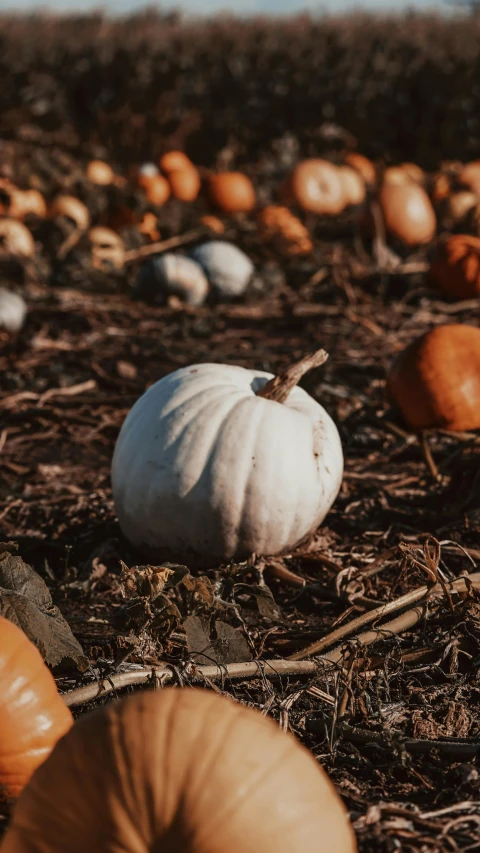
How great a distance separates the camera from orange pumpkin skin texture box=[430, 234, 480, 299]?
605cm

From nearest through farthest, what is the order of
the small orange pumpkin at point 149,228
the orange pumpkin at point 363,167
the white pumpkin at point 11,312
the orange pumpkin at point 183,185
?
1. the white pumpkin at point 11,312
2. the small orange pumpkin at point 149,228
3. the orange pumpkin at point 183,185
4. the orange pumpkin at point 363,167

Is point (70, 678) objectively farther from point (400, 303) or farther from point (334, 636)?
point (400, 303)

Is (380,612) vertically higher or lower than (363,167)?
higher

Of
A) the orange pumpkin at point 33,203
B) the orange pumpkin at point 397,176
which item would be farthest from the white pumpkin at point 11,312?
the orange pumpkin at point 397,176

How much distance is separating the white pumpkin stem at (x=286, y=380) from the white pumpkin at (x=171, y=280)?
3381 millimetres

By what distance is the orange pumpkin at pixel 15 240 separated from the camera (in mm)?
6898

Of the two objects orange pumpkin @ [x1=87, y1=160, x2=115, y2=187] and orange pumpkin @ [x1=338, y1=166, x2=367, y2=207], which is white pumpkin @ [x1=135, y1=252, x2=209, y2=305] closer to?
orange pumpkin @ [x1=87, y1=160, x2=115, y2=187]

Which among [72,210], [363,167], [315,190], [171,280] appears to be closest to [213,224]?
[72,210]

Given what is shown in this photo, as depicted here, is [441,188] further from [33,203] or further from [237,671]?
[237,671]

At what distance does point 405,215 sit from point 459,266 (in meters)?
1.53

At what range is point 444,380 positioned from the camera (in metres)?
4.07

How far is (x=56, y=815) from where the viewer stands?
1.47 m

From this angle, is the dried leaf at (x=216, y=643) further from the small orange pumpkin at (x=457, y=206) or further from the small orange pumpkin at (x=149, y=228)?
the small orange pumpkin at (x=457, y=206)

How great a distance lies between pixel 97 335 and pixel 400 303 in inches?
83.2
